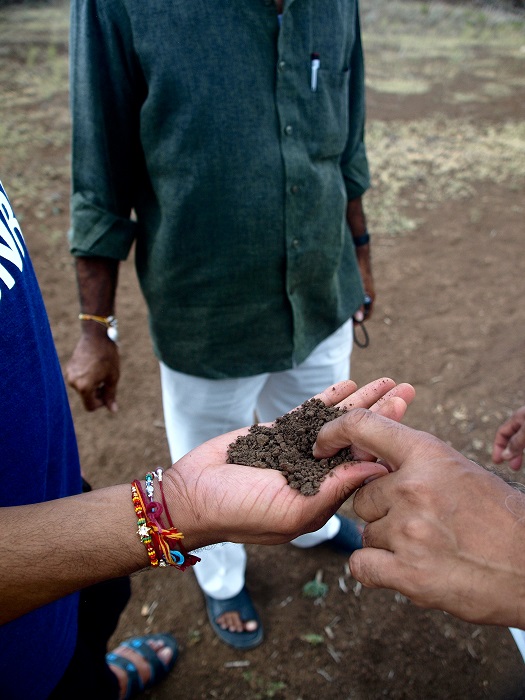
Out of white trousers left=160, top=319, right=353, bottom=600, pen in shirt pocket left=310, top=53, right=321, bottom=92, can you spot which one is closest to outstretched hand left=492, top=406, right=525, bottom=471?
white trousers left=160, top=319, right=353, bottom=600

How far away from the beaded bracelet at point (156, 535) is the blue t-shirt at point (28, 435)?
20cm

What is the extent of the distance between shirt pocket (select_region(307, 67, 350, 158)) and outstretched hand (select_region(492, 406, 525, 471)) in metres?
1.32

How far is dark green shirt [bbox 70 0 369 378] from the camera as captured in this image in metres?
1.89

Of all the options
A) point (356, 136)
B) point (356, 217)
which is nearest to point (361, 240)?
point (356, 217)

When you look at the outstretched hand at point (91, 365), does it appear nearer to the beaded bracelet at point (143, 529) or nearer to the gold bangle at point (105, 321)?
the gold bangle at point (105, 321)

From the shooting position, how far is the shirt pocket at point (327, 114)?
83.5 inches

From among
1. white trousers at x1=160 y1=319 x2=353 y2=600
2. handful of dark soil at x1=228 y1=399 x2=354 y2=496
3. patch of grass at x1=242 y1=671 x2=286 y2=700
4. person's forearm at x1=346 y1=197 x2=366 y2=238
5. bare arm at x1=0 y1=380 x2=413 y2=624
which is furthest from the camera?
person's forearm at x1=346 y1=197 x2=366 y2=238

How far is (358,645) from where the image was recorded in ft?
8.61

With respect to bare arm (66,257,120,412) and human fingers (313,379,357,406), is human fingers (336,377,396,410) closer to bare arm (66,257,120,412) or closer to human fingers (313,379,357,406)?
human fingers (313,379,357,406)

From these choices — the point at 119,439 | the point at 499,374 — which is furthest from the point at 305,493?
the point at 499,374

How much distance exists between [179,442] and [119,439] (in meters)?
1.42

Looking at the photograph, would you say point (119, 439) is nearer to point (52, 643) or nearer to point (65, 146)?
point (52, 643)

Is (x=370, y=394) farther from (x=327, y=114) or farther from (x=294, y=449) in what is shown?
(x=327, y=114)

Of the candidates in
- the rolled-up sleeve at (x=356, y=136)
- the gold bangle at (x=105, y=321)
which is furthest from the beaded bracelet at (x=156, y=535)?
the rolled-up sleeve at (x=356, y=136)
